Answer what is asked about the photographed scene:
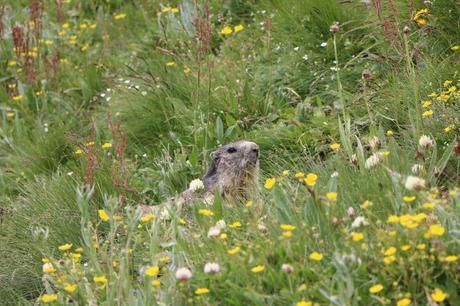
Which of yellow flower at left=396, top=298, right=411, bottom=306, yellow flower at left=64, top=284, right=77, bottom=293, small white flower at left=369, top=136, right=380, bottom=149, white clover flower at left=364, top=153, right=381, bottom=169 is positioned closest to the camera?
yellow flower at left=396, top=298, right=411, bottom=306

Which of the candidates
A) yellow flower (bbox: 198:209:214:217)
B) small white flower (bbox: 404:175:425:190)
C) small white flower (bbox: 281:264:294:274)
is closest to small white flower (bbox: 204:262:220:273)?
small white flower (bbox: 281:264:294:274)

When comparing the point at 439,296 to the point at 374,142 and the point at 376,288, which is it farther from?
the point at 374,142

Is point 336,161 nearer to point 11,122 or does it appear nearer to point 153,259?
point 153,259

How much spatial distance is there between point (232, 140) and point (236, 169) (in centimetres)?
86

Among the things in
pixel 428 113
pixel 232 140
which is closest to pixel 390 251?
pixel 428 113

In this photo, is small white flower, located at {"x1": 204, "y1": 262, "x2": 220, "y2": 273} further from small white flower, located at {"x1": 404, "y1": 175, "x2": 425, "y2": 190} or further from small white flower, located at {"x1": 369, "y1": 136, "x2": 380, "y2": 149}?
small white flower, located at {"x1": 369, "y1": 136, "x2": 380, "y2": 149}

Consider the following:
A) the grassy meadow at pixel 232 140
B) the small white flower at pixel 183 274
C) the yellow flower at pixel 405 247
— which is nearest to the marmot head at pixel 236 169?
the grassy meadow at pixel 232 140

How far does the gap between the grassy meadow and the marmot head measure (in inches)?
4.6

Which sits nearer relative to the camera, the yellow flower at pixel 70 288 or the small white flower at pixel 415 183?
the small white flower at pixel 415 183

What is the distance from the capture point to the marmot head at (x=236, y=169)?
513 centimetres

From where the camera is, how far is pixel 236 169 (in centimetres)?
515

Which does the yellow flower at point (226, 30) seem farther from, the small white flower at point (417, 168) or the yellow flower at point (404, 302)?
the yellow flower at point (404, 302)

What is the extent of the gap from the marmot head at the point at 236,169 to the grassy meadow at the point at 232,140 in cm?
12

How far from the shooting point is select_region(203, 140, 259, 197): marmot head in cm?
513
